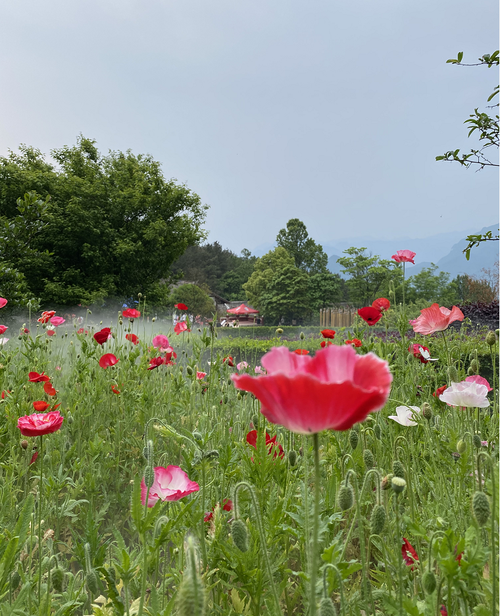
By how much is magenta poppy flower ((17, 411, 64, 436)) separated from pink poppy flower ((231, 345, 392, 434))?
0.91 meters

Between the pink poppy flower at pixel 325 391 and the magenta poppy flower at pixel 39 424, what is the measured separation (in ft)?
2.99

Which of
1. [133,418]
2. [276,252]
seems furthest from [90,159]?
[276,252]

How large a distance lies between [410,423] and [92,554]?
1.15 metres

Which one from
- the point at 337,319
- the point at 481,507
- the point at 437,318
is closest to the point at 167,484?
the point at 481,507

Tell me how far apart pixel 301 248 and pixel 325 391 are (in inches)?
1913

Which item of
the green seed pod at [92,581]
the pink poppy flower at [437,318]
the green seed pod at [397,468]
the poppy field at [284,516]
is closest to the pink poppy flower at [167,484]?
the poppy field at [284,516]

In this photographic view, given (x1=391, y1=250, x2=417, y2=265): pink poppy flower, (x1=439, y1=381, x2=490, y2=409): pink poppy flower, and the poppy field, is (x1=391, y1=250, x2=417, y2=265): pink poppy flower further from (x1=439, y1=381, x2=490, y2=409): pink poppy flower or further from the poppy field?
(x1=439, y1=381, x2=490, y2=409): pink poppy flower

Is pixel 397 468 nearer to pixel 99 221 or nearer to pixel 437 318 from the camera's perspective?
pixel 437 318

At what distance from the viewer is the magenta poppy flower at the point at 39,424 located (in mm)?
1152

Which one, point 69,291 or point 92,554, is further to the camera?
point 69,291

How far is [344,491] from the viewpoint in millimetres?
844

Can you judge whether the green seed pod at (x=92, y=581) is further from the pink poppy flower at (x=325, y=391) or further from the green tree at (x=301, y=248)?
the green tree at (x=301, y=248)

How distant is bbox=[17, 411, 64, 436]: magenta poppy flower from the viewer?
1.15 meters

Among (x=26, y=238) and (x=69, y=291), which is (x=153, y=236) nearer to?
(x=69, y=291)
